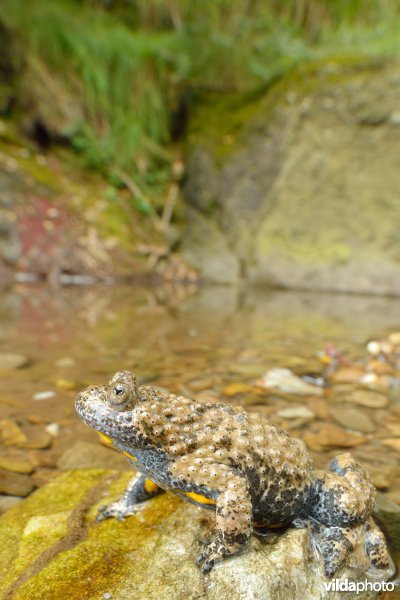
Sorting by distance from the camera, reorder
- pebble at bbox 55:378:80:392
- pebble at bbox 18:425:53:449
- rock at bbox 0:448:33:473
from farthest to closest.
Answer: pebble at bbox 55:378:80:392, pebble at bbox 18:425:53:449, rock at bbox 0:448:33:473

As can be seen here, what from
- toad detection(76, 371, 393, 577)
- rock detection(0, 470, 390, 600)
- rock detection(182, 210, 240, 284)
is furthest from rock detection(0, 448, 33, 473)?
rock detection(182, 210, 240, 284)

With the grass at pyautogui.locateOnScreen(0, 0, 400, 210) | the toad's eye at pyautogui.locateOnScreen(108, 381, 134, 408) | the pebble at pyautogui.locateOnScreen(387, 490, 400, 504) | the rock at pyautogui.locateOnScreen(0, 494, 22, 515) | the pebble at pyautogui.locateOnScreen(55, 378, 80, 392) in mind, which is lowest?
the rock at pyautogui.locateOnScreen(0, 494, 22, 515)

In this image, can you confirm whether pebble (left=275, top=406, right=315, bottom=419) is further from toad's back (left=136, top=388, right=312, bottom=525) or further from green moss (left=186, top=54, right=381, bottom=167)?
green moss (left=186, top=54, right=381, bottom=167)

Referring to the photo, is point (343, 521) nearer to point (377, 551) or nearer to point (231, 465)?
point (377, 551)

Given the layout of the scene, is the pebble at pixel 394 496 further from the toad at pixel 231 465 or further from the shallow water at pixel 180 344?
the toad at pixel 231 465

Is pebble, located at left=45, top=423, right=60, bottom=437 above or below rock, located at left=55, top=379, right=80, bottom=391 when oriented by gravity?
below

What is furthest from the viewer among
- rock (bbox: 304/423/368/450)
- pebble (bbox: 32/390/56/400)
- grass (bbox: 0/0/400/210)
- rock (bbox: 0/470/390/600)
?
grass (bbox: 0/0/400/210)

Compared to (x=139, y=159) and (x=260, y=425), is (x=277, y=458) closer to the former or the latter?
(x=260, y=425)

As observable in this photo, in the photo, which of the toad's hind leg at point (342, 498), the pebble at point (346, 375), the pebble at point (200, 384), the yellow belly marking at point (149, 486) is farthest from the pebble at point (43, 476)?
the pebble at point (346, 375)
